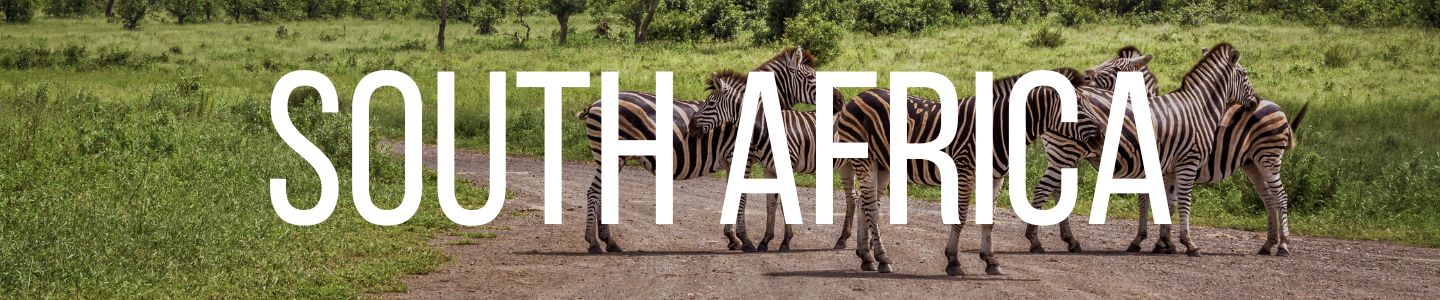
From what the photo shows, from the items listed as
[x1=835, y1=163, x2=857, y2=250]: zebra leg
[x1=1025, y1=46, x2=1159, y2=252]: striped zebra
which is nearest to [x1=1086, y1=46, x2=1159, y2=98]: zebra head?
[x1=1025, y1=46, x2=1159, y2=252]: striped zebra

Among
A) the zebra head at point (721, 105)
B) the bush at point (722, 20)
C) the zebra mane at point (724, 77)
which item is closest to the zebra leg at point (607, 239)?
the zebra head at point (721, 105)

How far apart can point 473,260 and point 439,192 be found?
502 cm

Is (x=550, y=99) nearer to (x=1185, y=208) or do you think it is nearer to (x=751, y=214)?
(x=751, y=214)

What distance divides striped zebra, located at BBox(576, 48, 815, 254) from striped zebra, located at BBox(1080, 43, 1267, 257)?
7.81ft

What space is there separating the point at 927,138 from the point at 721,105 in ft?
5.61

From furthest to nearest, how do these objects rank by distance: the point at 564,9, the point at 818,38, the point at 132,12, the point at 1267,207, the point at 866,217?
the point at 132,12 < the point at 564,9 < the point at 818,38 < the point at 1267,207 < the point at 866,217

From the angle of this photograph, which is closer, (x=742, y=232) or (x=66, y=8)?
(x=742, y=232)

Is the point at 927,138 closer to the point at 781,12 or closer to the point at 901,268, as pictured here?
the point at 901,268

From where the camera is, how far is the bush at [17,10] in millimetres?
63088

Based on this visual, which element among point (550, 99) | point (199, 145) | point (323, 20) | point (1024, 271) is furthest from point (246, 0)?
point (1024, 271)

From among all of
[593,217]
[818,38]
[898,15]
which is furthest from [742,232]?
[898,15]

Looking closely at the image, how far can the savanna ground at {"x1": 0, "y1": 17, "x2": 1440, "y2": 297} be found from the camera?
1055cm

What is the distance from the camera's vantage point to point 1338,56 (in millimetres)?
38625

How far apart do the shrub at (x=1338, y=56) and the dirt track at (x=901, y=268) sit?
2507cm
